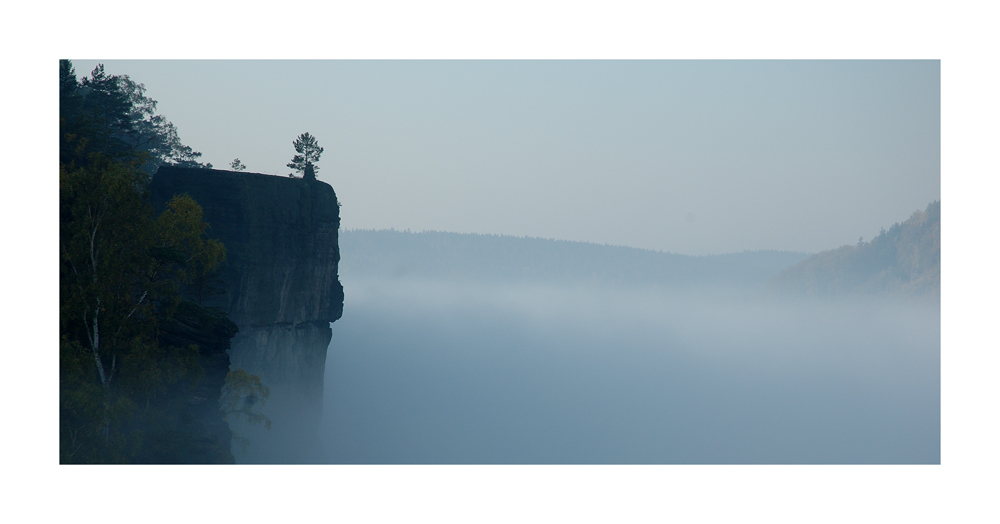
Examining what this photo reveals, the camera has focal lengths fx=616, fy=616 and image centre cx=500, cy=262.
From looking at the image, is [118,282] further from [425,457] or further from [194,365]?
[425,457]

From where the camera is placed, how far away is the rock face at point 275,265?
3659 centimetres

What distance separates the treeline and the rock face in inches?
234

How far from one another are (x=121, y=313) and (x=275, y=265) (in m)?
15.9

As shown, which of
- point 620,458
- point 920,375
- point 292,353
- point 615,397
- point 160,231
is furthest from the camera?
point 920,375

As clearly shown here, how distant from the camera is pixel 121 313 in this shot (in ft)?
81.2

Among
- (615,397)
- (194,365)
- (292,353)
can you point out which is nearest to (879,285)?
(615,397)

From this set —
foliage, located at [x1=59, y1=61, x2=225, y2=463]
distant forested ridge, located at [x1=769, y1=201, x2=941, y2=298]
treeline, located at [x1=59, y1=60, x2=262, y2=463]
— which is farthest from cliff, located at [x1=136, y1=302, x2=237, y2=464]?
distant forested ridge, located at [x1=769, y1=201, x2=941, y2=298]

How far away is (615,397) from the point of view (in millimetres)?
156250

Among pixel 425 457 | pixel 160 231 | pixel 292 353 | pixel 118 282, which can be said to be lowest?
pixel 425 457

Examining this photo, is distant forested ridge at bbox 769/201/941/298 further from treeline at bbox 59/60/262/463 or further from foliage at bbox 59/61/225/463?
foliage at bbox 59/61/225/463

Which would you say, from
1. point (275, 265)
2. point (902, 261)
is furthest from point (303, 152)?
point (902, 261)

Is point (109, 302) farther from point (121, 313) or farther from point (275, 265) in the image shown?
point (275, 265)

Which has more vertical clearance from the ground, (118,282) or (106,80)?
(106,80)

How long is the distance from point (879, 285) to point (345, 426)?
174 meters
